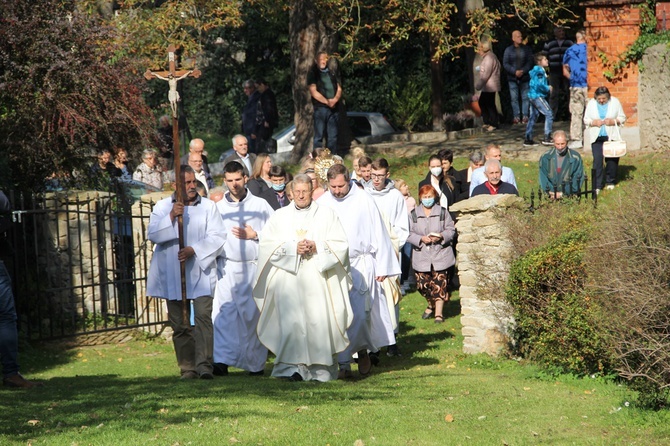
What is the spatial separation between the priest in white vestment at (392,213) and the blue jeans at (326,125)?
7805 millimetres

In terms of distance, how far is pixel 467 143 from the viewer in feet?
76.5

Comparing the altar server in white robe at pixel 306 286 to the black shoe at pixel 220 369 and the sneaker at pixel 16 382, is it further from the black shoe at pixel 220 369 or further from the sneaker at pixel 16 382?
the sneaker at pixel 16 382

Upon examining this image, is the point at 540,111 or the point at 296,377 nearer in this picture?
the point at 296,377

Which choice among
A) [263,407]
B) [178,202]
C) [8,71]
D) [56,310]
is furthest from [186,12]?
[263,407]

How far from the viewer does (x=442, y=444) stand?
8383mm

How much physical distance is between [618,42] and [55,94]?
9914 mm

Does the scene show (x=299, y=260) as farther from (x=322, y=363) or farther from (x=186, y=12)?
(x=186, y=12)

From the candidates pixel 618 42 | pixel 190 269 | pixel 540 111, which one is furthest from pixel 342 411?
pixel 540 111

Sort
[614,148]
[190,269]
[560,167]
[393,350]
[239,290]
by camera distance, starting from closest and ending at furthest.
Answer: [190,269]
[239,290]
[393,350]
[560,167]
[614,148]

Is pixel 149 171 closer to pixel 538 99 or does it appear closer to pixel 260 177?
pixel 260 177

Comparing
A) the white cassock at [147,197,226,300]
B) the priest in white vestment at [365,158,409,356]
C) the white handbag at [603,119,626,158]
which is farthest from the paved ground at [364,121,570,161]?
the white cassock at [147,197,226,300]

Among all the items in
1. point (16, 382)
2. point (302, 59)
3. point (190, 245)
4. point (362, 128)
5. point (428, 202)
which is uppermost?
point (302, 59)

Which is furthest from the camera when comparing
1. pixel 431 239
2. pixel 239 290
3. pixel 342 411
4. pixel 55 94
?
pixel 55 94

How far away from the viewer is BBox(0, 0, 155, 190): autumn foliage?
1515cm
